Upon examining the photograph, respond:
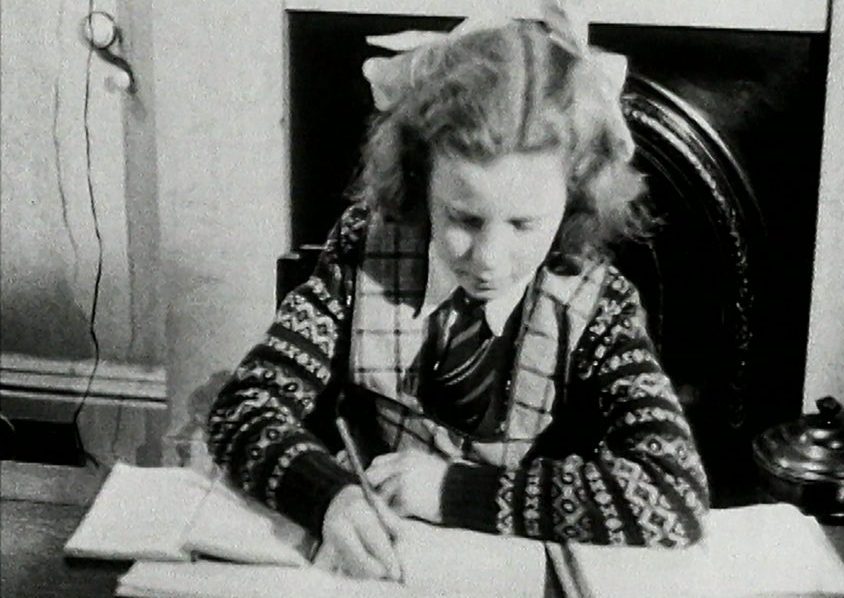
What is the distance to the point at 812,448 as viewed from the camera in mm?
949

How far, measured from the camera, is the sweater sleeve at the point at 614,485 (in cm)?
85

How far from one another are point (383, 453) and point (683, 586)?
29cm

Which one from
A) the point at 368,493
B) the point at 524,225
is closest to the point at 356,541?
the point at 368,493

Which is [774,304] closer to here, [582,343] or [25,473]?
[582,343]

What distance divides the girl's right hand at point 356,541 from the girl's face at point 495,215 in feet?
0.71

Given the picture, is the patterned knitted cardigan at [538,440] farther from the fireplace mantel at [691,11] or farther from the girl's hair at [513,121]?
the fireplace mantel at [691,11]

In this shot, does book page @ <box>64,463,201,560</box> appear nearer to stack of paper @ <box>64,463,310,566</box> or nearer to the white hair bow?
stack of paper @ <box>64,463,310,566</box>

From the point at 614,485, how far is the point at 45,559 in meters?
0.43

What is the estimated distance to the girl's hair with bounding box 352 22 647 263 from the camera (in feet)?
2.97

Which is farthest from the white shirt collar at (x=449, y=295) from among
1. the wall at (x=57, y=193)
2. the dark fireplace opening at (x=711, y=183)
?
the wall at (x=57, y=193)

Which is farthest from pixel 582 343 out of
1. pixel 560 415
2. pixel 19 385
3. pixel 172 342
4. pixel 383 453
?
pixel 19 385

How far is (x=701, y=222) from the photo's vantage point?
1079mm

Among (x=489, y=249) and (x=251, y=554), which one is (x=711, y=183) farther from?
(x=251, y=554)

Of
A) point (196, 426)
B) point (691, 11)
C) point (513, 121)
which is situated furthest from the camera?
point (196, 426)
